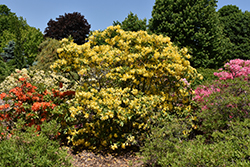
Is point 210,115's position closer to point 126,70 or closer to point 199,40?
point 126,70

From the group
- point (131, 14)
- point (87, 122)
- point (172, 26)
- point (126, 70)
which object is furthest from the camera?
point (172, 26)

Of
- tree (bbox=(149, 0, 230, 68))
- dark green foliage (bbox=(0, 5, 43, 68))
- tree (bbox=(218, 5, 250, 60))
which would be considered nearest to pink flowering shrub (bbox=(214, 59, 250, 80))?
tree (bbox=(149, 0, 230, 68))

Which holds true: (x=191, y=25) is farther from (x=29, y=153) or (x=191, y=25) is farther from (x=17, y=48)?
(x=29, y=153)

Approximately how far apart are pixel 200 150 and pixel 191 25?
11840 millimetres

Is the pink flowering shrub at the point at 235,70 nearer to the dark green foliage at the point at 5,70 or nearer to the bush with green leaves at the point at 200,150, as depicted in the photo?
the bush with green leaves at the point at 200,150

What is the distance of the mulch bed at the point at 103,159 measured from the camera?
4652 millimetres

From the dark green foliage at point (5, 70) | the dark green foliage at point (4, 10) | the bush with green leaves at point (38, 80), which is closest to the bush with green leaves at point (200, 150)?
Result: the bush with green leaves at point (38, 80)

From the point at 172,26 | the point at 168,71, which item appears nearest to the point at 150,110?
the point at 168,71

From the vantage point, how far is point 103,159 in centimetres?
485

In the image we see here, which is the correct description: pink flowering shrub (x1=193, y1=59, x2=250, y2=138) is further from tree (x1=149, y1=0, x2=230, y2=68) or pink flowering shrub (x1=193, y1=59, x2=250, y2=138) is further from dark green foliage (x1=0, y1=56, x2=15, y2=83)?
dark green foliage (x1=0, y1=56, x2=15, y2=83)

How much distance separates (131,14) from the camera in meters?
11.9

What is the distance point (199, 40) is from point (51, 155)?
1299cm

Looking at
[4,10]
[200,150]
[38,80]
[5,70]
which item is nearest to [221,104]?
[200,150]

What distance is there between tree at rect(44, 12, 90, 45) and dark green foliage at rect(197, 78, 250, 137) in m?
19.5
